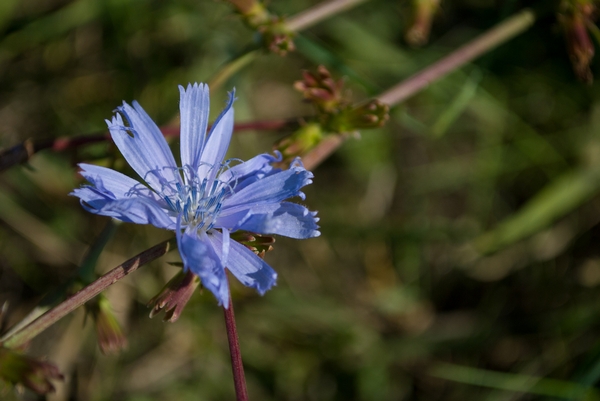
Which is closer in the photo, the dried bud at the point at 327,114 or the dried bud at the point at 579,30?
the dried bud at the point at 327,114

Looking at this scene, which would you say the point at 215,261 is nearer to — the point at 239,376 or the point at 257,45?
the point at 239,376

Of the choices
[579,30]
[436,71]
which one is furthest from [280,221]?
[579,30]

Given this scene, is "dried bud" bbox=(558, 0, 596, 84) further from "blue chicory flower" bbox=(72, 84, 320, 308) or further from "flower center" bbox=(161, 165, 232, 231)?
"flower center" bbox=(161, 165, 232, 231)

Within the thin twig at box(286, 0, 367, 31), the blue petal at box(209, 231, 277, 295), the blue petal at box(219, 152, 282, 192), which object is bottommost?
the blue petal at box(209, 231, 277, 295)

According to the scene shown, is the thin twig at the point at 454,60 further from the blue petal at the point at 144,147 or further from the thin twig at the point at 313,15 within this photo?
the blue petal at the point at 144,147

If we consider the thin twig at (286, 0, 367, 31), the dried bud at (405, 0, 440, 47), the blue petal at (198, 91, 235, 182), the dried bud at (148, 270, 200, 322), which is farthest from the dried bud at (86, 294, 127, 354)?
the dried bud at (405, 0, 440, 47)

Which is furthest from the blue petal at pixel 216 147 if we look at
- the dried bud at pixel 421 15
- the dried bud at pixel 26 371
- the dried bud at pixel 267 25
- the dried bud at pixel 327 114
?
the dried bud at pixel 421 15
